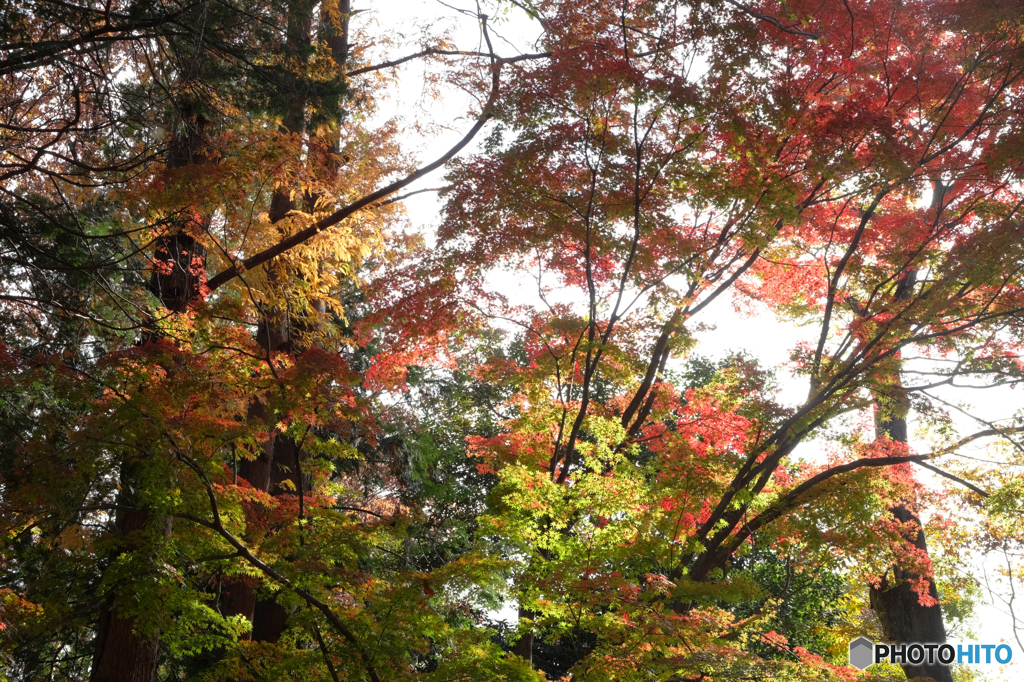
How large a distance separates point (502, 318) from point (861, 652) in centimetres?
743

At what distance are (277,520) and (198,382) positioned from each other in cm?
168

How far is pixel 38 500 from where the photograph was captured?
499 centimetres

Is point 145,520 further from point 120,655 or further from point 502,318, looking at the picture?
point 502,318

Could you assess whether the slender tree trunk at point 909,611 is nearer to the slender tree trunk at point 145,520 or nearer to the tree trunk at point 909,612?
the tree trunk at point 909,612

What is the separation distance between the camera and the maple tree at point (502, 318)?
5629 millimetres

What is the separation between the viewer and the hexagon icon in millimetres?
10445

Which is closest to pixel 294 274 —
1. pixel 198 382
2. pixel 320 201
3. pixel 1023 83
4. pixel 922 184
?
pixel 320 201

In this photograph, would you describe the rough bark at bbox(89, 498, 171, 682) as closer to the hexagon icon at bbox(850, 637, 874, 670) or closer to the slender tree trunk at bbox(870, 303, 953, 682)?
the hexagon icon at bbox(850, 637, 874, 670)

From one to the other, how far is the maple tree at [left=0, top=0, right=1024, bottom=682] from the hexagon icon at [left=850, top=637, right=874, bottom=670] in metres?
1.39

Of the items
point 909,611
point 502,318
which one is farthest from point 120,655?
point 909,611

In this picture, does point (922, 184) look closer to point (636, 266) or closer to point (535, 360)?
point (636, 266)

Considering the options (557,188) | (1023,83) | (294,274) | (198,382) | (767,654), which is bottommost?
(767,654)

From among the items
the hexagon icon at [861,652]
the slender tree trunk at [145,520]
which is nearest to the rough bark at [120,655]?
the slender tree trunk at [145,520]

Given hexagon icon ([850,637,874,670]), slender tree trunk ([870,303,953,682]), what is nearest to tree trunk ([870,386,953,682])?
slender tree trunk ([870,303,953,682])
